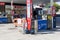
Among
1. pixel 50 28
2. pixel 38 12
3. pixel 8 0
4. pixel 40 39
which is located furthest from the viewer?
pixel 8 0

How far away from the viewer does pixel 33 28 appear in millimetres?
15789

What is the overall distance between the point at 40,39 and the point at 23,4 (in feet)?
160

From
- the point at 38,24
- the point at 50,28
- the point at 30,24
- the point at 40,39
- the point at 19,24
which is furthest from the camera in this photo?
the point at 19,24

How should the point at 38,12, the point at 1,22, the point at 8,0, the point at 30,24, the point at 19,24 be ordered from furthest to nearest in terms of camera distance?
the point at 8,0
the point at 38,12
the point at 1,22
the point at 19,24
the point at 30,24

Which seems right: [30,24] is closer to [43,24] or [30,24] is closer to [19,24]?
[43,24]

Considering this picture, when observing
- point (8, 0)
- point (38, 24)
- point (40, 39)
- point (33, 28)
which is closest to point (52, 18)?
point (38, 24)

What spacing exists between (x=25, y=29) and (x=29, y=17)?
3.40 feet

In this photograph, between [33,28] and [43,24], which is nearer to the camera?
[33,28]

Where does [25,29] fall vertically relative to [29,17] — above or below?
below

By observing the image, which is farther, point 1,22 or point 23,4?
point 23,4

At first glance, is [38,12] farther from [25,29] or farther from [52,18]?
[25,29]

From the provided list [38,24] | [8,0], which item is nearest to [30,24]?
[38,24]

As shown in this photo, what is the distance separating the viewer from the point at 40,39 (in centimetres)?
1273

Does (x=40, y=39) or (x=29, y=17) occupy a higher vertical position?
(x=29, y=17)
